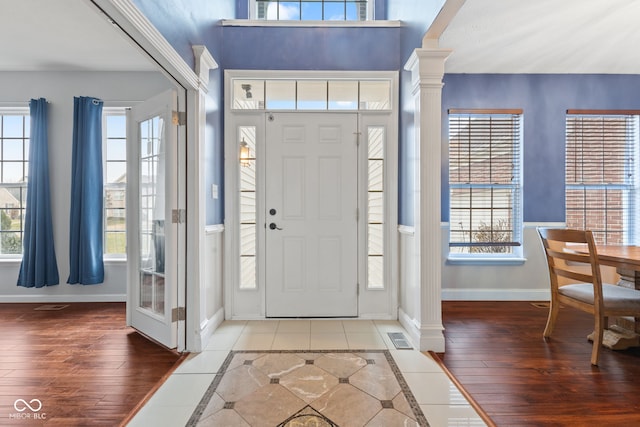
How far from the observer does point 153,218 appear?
107 inches

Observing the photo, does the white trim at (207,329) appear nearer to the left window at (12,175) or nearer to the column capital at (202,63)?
the column capital at (202,63)

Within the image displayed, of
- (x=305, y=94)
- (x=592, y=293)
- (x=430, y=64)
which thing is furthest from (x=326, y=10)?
(x=592, y=293)

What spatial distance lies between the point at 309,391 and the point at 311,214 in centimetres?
159

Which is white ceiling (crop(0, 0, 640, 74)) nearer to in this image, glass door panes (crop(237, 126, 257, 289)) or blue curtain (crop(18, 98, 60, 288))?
blue curtain (crop(18, 98, 60, 288))

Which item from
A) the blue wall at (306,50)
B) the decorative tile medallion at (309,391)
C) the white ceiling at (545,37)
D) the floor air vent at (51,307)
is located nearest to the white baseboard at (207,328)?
the decorative tile medallion at (309,391)

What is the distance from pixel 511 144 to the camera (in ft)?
12.6

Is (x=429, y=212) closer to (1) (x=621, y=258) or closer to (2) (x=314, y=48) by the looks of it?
(1) (x=621, y=258)

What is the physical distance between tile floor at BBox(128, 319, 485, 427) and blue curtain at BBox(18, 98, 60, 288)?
89.9 inches

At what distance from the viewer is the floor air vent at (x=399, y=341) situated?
2576 millimetres

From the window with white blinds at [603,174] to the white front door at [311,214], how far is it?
267 centimetres

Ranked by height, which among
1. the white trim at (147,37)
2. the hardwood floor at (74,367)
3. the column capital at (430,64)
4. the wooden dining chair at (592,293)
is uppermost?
the column capital at (430,64)

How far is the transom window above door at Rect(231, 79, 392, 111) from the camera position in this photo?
3182mm

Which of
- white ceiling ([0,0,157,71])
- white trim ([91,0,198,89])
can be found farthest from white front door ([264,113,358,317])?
white ceiling ([0,0,157,71])

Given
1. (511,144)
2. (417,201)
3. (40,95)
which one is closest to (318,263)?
(417,201)
